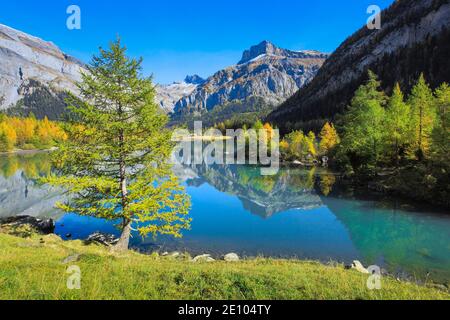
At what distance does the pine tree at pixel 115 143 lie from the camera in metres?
19.0

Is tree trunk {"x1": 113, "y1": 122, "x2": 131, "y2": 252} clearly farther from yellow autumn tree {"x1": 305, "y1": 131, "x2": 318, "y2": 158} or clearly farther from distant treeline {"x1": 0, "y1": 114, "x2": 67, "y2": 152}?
distant treeline {"x1": 0, "y1": 114, "x2": 67, "y2": 152}

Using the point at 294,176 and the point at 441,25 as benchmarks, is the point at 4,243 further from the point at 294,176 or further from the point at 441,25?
the point at 441,25

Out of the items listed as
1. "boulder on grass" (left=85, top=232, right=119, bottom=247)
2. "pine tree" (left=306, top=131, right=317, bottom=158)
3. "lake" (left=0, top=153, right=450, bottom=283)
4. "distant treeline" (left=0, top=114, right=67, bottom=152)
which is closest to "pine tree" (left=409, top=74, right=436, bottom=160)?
"lake" (left=0, top=153, right=450, bottom=283)

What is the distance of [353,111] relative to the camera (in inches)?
1929

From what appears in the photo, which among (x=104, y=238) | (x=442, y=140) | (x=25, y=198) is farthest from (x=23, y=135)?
(x=442, y=140)

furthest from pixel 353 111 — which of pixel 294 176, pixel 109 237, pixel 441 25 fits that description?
pixel 441 25

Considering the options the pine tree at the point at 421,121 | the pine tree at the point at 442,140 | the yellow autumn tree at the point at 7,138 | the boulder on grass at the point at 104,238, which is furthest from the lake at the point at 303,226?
the yellow autumn tree at the point at 7,138

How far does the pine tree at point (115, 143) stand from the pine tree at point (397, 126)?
3654 cm

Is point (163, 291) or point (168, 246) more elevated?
point (163, 291)

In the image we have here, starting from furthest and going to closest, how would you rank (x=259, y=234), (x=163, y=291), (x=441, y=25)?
(x=441, y=25) → (x=259, y=234) → (x=163, y=291)

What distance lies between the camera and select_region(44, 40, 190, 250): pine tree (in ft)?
62.3
